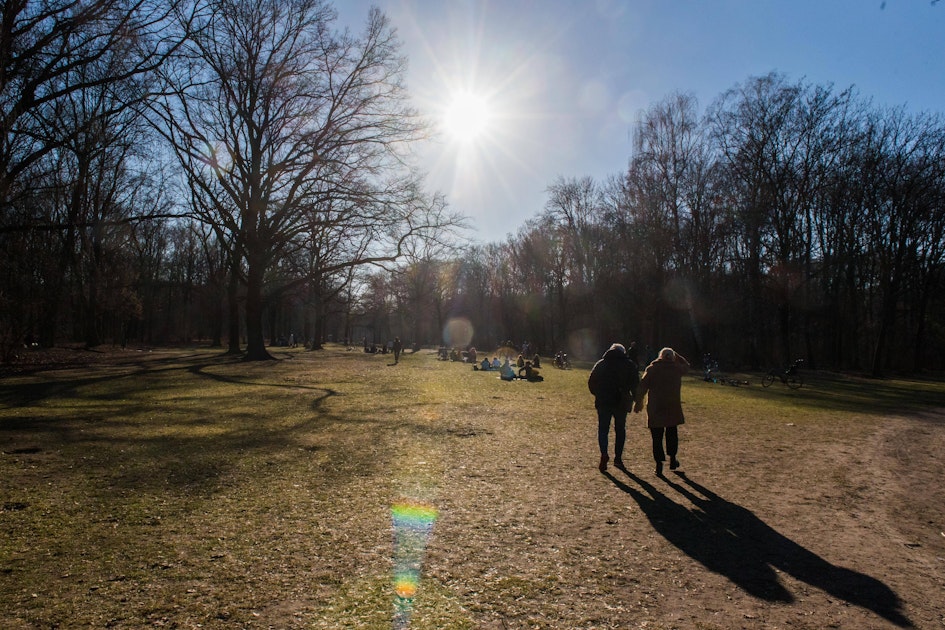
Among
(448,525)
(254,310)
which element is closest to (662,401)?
(448,525)

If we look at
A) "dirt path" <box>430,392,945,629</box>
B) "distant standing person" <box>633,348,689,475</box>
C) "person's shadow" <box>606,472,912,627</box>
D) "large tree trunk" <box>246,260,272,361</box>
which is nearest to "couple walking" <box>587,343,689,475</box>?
"distant standing person" <box>633,348,689,475</box>

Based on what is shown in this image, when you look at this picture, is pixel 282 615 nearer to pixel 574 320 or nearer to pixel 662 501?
pixel 662 501

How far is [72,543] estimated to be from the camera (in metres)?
4.71

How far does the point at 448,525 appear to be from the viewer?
554 centimetres

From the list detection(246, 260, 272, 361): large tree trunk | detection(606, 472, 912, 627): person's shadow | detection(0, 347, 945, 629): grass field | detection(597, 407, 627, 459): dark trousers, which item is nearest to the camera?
detection(0, 347, 945, 629): grass field

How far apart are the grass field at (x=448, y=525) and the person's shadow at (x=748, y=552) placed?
0.02 m

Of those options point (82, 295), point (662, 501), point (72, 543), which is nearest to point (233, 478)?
point (72, 543)

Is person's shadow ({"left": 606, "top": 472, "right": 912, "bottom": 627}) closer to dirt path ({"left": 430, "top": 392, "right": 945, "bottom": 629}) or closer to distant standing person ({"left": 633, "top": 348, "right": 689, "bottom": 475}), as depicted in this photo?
dirt path ({"left": 430, "top": 392, "right": 945, "bottom": 629})

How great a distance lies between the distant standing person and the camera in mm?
8016

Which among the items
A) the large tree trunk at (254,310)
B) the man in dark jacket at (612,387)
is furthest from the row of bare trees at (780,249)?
the man in dark jacket at (612,387)

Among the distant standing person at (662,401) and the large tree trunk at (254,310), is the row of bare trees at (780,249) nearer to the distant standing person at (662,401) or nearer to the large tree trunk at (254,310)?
the large tree trunk at (254,310)

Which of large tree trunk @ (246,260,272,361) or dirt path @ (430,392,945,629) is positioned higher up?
large tree trunk @ (246,260,272,361)

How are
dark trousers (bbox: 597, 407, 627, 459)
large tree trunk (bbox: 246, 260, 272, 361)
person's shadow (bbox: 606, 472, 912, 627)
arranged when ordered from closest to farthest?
person's shadow (bbox: 606, 472, 912, 627)
dark trousers (bbox: 597, 407, 627, 459)
large tree trunk (bbox: 246, 260, 272, 361)

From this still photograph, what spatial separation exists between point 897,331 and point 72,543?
52056 millimetres
